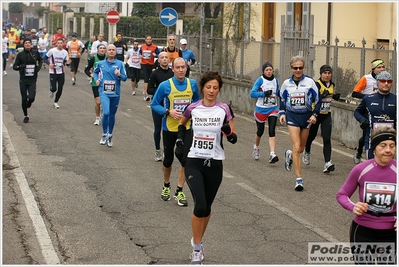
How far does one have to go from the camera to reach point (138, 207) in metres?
10.3

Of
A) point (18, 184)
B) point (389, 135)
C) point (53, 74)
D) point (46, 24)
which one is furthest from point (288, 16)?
point (46, 24)

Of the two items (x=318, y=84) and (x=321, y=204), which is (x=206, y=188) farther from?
→ (x=318, y=84)

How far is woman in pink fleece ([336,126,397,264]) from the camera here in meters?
6.12

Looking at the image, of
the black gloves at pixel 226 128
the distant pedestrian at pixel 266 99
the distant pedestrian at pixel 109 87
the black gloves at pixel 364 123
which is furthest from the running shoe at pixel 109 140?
the black gloves at pixel 226 128

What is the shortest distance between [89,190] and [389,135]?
235 inches

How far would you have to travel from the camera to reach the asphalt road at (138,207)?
8.20 metres

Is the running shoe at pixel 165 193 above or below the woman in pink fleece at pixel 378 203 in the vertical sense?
below

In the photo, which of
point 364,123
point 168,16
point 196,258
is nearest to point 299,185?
point 364,123

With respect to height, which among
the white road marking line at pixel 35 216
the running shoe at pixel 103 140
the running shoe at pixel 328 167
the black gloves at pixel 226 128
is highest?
the black gloves at pixel 226 128

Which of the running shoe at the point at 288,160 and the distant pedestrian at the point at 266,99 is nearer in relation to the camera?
the running shoe at the point at 288,160

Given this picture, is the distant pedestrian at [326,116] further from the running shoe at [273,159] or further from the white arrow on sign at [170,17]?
the white arrow on sign at [170,17]

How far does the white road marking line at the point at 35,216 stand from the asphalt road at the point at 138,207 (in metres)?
0.01

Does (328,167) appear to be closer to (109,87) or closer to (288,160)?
(288,160)

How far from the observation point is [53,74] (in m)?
22.0
